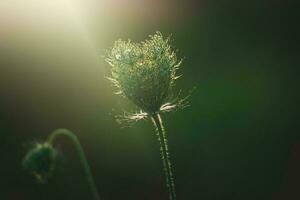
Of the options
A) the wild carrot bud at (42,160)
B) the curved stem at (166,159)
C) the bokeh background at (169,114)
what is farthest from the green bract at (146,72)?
the bokeh background at (169,114)

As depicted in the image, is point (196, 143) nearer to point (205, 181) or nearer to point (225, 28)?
point (205, 181)

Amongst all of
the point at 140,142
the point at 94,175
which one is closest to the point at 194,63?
the point at 140,142

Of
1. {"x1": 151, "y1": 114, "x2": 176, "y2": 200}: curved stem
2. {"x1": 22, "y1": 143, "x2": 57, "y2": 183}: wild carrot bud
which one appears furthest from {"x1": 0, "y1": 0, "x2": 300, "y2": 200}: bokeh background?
{"x1": 151, "y1": 114, "x2": 176, "y2": 200}: curved stem

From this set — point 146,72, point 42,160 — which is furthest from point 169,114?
point 146,72

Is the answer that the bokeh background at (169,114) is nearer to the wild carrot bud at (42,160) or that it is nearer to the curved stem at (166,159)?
the wild carrot bud at (42,160)

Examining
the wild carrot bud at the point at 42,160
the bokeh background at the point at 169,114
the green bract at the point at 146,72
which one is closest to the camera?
the green bract at the point at 146,72

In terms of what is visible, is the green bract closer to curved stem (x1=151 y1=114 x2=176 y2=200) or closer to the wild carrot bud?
curved stem (x1=151 y1=114 x2=176 y2=200)
